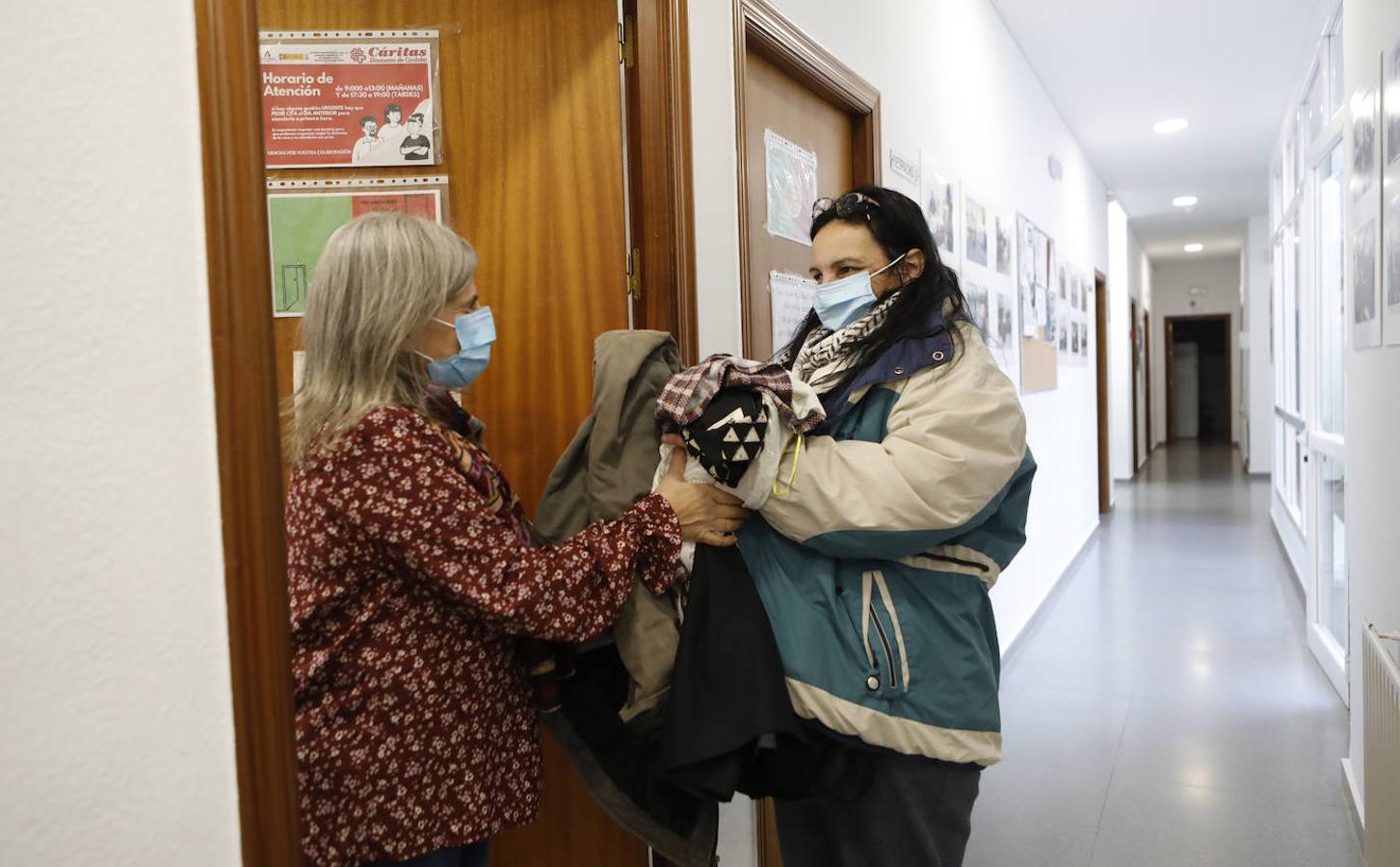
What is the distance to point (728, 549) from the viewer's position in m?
1.34

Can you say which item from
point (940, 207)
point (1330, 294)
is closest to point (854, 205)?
point (940, 207)

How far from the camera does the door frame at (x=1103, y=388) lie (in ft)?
29.5

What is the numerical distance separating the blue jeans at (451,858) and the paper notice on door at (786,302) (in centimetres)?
139

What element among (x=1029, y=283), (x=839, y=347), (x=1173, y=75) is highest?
(x=1173, y=75)

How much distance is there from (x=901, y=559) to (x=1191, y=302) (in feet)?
56.5

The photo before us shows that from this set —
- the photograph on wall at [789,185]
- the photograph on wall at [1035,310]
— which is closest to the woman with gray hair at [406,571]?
the photograph on wall at [789,185]

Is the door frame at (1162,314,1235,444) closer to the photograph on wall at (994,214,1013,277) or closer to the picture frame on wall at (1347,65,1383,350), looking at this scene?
the photograph on wall at (994,214,1013,277)

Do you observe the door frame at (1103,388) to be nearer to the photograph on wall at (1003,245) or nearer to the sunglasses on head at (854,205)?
the photograph on wall at (1003,245)

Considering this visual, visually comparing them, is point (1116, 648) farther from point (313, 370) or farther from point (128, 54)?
point (128, 54)

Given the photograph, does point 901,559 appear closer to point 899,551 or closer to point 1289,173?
point 899,551

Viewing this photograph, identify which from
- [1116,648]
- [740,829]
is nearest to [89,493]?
[740,829]

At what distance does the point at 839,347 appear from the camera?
146 cm

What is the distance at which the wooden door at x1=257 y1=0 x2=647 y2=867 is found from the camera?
1.97 meters

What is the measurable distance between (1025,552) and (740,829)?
10.6 ft
